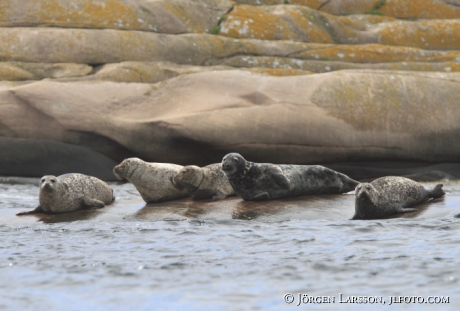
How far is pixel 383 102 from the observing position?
57.6 feet

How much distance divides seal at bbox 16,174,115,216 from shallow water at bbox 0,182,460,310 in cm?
27

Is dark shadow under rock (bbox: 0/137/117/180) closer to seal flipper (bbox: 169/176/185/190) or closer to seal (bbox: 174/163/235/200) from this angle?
seal flipper (bbox: 169/176/185/190)

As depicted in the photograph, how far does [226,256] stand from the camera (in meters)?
7.99

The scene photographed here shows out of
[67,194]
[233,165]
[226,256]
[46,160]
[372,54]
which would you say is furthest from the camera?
[372,54]

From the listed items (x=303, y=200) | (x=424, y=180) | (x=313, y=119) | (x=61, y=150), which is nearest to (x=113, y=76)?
(x=61, y=150)

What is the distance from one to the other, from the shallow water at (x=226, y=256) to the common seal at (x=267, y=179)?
0.26 meters

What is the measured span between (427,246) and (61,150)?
10.7m

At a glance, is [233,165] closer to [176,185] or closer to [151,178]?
[176,185]

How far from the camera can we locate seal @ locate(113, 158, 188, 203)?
11500 millimetres

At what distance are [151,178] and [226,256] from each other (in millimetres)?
3705

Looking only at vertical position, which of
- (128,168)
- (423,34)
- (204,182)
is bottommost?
(204,182)

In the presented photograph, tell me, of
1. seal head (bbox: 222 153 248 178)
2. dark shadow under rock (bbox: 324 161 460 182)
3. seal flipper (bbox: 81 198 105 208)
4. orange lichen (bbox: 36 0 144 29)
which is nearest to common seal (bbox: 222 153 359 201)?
seal head (bbox: 222 153 248 178)

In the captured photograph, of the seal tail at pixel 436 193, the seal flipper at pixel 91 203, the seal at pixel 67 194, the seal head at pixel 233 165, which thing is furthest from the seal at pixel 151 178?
the seal tail at pixel 436 193

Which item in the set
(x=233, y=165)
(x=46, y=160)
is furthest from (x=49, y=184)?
(x=46, y=160)
